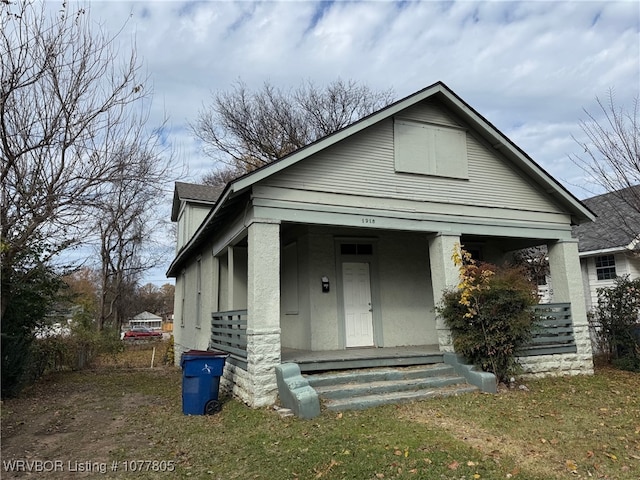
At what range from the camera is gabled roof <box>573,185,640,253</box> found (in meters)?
12.9

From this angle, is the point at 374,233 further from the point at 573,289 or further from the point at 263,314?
the point at 573,289

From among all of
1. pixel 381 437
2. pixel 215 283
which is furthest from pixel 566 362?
pixel 215 283

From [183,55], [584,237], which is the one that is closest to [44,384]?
[183,55]

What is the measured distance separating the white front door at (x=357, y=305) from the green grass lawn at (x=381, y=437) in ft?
10.1

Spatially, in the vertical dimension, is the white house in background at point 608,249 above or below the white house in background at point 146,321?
above

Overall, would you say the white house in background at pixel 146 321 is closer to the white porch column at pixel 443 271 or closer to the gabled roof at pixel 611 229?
the gabled roof at pixel 611 229

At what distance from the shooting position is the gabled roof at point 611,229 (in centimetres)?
1294

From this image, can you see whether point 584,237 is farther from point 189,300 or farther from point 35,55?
point 35,55

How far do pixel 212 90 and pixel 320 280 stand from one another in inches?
764

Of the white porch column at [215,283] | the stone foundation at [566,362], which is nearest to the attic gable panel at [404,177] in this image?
the stone foundation at [566,362]

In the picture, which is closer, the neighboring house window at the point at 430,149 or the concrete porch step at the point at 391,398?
the concrete porch step at the point at 391,398

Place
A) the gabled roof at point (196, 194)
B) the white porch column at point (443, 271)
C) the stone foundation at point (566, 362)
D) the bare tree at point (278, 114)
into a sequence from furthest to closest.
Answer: the bare tree at point (278, 114)
the gabled roof at point (196, 194)
the stone foundation at point (566, 362)
the white porch column at point (443, 271)

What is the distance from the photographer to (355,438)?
5094 mm

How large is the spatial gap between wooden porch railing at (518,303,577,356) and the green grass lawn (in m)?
0.83
